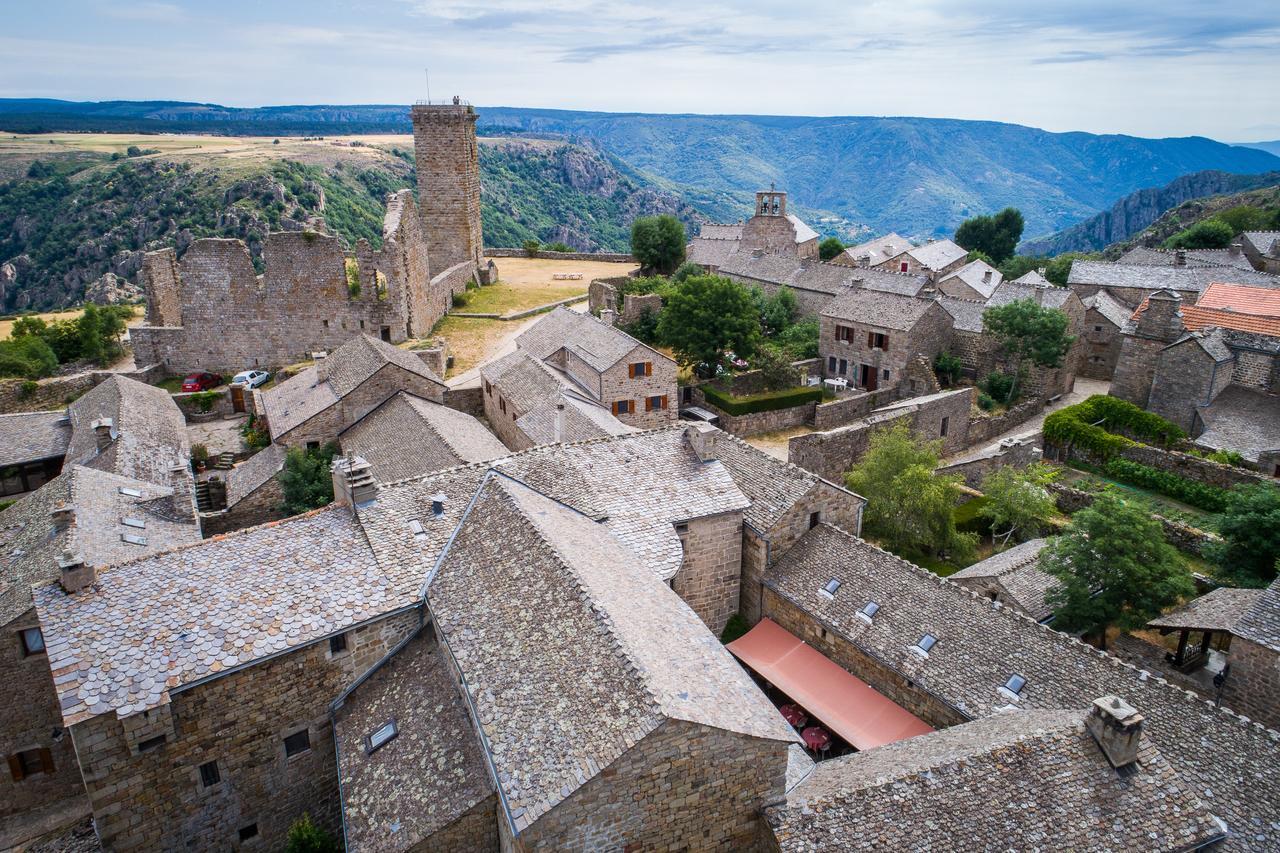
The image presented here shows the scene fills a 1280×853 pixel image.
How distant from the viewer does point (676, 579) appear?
21516 mm

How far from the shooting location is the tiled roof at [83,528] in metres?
20.0

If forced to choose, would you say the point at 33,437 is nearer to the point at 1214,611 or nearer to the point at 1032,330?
the point at 1214,611

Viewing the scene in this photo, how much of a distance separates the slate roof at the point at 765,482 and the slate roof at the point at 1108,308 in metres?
36.4

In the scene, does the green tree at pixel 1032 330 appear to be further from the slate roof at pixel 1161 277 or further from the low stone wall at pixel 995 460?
the slate roof at pixel 1161 277

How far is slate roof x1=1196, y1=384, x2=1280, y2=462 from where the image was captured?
3500 centimetres

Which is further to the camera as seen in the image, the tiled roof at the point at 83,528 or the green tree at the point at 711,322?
the green tree at the point at 711,322

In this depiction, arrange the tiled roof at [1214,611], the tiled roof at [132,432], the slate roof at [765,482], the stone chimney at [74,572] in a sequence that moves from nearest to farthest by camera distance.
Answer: the stone chimney at [74,572] → the tiled roof at [1214,611] → the slate roof at [765,482] → the tiled roof at [132,432]

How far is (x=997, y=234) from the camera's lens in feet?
279

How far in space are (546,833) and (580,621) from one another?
11.8ft

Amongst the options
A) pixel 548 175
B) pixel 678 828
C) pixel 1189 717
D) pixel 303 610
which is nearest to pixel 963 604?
pixel 1189 717

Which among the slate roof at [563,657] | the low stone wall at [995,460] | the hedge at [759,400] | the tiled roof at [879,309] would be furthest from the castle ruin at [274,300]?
the low stone wall at [995,460]

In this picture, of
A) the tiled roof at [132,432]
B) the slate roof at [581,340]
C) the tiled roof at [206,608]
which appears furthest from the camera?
the slate roof at [581,340]

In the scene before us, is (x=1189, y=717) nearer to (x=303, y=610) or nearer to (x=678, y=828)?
(x=678, y=828)

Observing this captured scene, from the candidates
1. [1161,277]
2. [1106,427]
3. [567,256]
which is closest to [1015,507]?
[1106,427]
